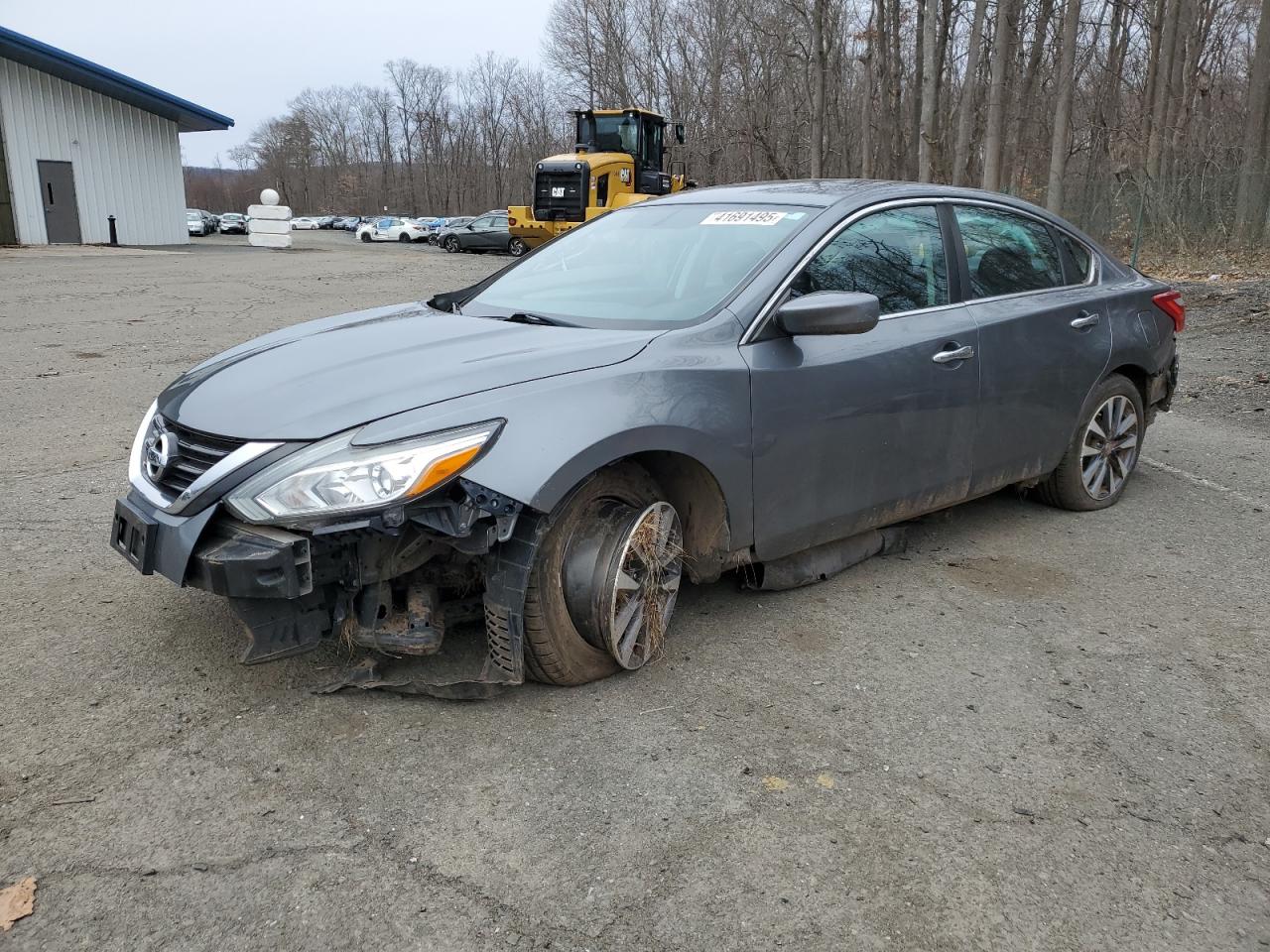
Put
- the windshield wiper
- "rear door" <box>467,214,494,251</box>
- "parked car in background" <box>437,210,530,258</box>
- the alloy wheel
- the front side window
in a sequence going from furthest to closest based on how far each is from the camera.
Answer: "rear door" <box>467,214,494,251</box> → "parked car in background" <box>437,210,530,258</box> → the front side window → the windshield wiper → the alloy wheel

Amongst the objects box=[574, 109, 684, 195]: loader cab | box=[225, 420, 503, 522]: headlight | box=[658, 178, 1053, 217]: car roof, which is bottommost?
box=[225, 420, 503, 522]: headlight

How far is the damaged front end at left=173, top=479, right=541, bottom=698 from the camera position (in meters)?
2.69

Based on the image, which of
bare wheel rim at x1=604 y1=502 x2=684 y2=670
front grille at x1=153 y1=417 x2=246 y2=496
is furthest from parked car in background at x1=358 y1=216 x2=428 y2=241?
bare wheel rim at x1=604 y1=502 x2=684 y2=670

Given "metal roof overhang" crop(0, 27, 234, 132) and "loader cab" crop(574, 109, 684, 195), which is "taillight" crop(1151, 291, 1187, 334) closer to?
"loader cab" crop(574, 109, 684, 195)

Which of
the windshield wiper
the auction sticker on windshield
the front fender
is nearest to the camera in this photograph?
the front fender

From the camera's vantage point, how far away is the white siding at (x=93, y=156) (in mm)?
27625

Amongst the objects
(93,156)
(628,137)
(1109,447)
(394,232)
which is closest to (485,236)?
(628,137)

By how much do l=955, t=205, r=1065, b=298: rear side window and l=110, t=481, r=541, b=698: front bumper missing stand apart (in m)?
2.60

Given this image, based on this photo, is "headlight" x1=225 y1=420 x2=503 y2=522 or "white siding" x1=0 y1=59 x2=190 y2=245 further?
"white siding" x1=0 y1=59 x2=190 y2=245

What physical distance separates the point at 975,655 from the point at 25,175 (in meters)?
31.8

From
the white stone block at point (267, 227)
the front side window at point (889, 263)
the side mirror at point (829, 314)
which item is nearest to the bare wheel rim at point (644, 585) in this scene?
the side mirror at point (829, 314)

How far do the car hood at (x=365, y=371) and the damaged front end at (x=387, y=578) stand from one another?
0.32 metres

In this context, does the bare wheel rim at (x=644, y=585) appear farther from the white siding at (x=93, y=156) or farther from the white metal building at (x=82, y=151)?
the white siding at (x=93, y=156)

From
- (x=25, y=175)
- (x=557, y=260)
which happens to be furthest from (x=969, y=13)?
(x=557, y=260)
